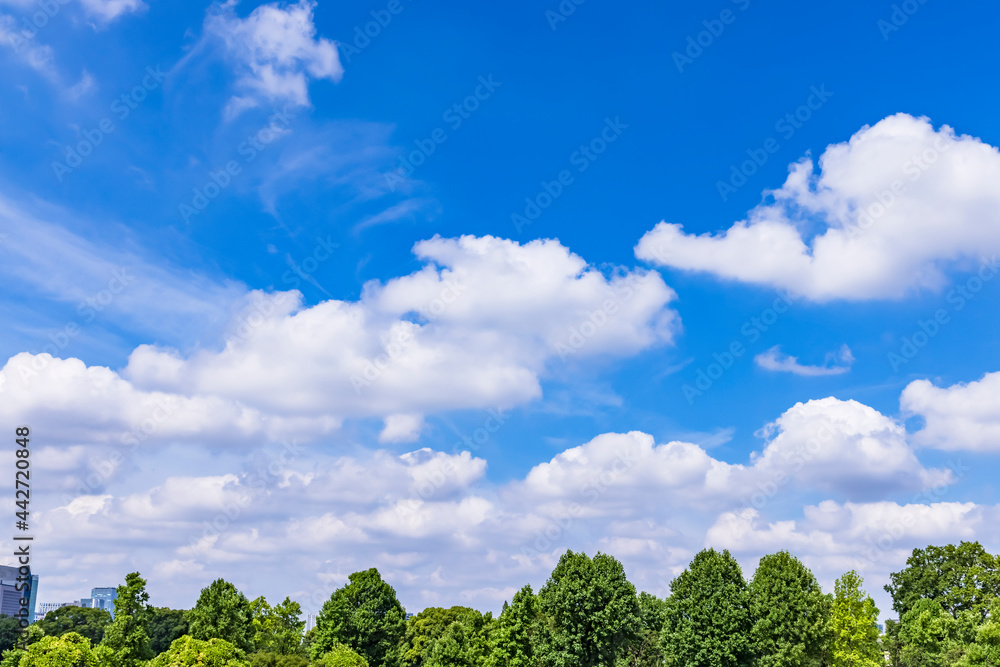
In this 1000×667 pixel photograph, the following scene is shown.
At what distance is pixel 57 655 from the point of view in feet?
Answer: 181

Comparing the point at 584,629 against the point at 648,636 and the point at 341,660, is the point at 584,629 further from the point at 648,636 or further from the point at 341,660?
the point at 341,660

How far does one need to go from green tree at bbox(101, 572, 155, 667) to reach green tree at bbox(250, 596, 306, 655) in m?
20.9

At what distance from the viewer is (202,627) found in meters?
64.8

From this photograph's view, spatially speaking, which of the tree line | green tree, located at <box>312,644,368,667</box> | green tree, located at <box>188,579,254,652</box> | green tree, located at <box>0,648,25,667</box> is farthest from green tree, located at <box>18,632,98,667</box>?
green tree, located at <box>312,644,368,667</box>

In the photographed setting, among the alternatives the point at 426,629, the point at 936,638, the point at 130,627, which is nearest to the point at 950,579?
the point at 936,638

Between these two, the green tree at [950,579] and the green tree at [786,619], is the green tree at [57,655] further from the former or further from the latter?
the green tree at [950,579]

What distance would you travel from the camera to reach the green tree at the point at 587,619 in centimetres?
6631

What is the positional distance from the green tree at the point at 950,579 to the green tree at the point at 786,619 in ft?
129

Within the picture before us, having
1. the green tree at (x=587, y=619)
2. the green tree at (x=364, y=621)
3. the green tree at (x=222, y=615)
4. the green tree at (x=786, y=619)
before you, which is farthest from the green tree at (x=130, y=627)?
the green tree at (x=786, y=619)

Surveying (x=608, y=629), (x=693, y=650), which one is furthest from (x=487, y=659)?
(x=693, y=650)

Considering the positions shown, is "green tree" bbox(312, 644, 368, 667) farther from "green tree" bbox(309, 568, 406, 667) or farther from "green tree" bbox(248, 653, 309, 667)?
"green tree" bbox(309, 568, 406, 667)

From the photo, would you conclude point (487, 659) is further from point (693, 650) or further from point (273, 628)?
point (273, 628)

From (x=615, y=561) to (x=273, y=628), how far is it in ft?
127

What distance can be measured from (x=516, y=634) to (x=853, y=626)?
30244 mm
